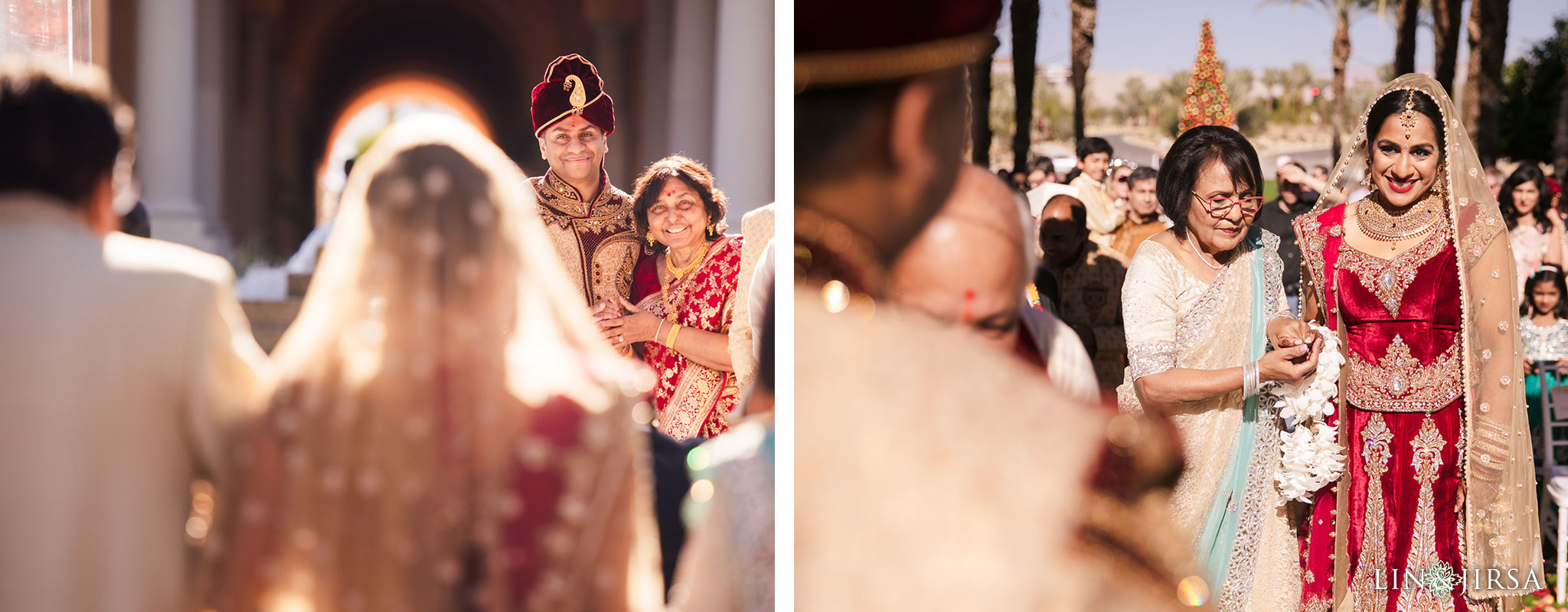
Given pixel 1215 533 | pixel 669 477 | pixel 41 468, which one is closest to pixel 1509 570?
pixel 1215 533

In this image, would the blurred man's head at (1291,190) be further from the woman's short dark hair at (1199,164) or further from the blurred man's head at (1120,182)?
the blurred man's head at (1120,182)

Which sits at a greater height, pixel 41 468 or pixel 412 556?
pixel 41 468

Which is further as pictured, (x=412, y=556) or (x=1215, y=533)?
(x=1215, y=533)

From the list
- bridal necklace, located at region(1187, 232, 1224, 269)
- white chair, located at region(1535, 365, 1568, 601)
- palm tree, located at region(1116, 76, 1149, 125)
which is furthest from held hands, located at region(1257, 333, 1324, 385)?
white chair, located at region(1535, 365, 1568, 601)

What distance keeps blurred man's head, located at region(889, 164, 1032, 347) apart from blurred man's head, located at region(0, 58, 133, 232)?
1.66 m

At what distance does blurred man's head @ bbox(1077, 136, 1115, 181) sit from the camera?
8.10 feet

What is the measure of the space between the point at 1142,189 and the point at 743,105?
40.4 inches

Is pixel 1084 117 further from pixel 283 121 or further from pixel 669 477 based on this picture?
pixel 283 121

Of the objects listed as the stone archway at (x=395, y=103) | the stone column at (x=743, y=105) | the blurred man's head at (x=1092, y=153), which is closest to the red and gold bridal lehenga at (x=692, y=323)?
the stone column at (x=743, y=105)

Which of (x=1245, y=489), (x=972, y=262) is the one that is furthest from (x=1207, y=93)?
(x=1245, y=489)

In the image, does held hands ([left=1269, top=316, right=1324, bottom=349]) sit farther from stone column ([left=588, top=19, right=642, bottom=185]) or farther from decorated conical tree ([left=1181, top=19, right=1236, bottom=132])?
stone column ([left=588, top=19, right=642, bottom=185])

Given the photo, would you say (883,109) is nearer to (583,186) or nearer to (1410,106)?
(583,186)

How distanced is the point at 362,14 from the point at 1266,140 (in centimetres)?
219

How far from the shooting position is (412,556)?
1955 millimetres
